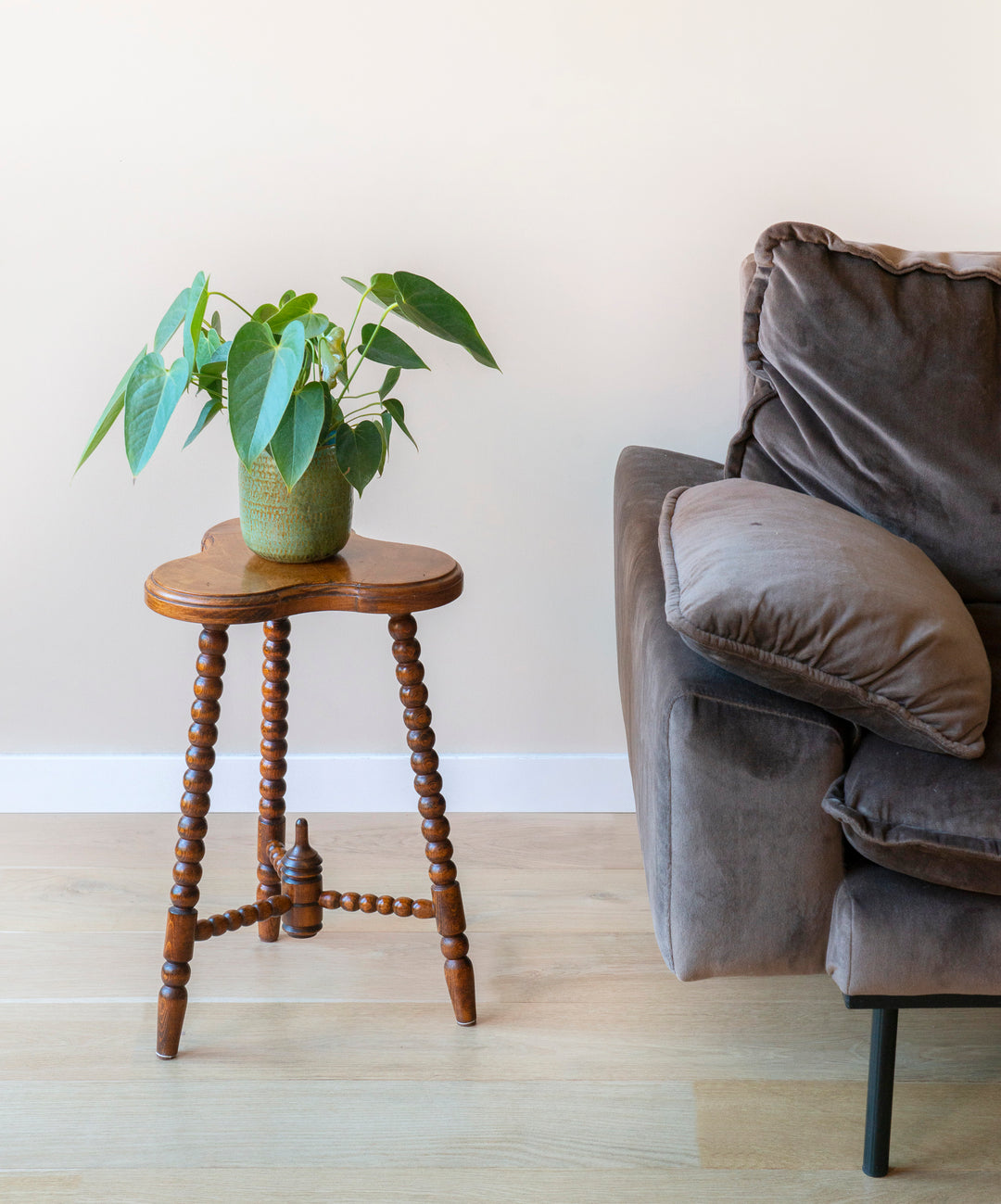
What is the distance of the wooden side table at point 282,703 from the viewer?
3.73 feet

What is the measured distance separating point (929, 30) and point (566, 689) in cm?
111

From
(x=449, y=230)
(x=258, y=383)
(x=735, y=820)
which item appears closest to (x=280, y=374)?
(x=258, y=383)

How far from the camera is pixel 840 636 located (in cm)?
91

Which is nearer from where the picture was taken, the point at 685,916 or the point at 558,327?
the point at 685,916

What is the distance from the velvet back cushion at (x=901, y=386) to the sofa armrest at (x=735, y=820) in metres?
0.42

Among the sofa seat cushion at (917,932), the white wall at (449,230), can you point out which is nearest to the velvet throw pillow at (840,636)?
the sofa seat cushion at (917,932)

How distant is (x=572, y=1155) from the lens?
3.57 ft

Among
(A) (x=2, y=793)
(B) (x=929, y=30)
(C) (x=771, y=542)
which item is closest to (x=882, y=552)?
(C) (x=771, y=542)

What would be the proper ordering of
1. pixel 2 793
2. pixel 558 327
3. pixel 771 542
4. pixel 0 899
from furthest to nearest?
pixel 2 793 < pixel 558 327 < pixel 0 899 < pixel 771 542

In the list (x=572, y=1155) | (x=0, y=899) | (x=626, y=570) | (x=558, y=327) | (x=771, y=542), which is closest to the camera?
(x=771, y=542)

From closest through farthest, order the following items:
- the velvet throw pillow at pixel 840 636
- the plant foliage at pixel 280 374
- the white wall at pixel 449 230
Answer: the velvet throw pillow at pixel 840 636 → the plant foliage at pixel 280 374 → the white wall at pixel 449 230

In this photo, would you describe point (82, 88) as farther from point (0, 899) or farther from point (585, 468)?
point (0, 899)

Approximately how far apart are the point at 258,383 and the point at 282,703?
1.52ft

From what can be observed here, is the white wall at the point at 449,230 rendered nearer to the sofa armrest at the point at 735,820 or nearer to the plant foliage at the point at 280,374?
the plant foliage at the point at 280,374
